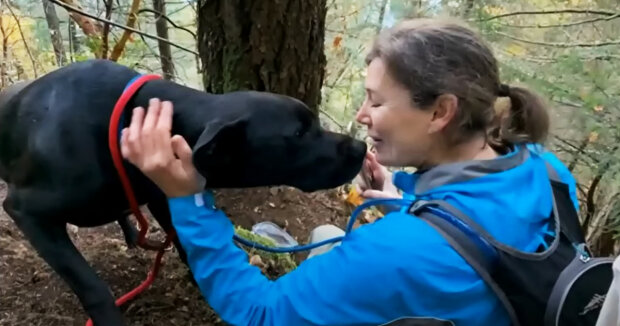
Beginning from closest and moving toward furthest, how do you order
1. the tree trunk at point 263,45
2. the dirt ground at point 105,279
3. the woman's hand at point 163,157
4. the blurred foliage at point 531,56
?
the woman's hand at point 163,157 → the dirt ground at point 105,279 → the tree trunk at point 263,45 → the blurred foliage at point 531,56

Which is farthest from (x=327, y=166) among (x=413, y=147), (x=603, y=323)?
(x=603, y=323)

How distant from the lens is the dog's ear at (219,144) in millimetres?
1946

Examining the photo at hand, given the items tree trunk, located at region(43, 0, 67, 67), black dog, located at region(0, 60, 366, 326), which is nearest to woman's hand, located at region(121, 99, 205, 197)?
black dog, located at region(0, 60, 366, 326)

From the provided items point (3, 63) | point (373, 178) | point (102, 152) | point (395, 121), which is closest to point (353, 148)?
point (373, 178)

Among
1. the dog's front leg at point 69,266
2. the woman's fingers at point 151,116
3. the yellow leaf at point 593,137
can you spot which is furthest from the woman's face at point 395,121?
the yellow leaf at point 593,137

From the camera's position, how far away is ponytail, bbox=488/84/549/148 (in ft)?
6.73

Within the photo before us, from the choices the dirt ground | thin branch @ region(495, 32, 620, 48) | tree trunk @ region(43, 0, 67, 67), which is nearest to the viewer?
the dirt ground

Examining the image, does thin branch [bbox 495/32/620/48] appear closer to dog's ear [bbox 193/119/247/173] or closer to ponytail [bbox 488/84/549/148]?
ponytail [bbox 488/84/549/148]

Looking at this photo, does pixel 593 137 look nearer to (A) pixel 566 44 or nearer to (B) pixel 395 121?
(A) pixel 566 44

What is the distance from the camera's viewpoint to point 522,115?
207cm

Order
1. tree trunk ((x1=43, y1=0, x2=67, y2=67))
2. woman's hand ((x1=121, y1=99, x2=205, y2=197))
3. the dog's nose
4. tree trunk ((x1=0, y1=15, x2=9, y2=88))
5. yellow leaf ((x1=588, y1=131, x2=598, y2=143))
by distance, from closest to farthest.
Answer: woman's hand ((x1=121, y1=99, x2=205, y2=197)), the dog's nose, yellow leaf ((x1=588, y1=131, x2=598, y2=143)), tree trunk ((x1=0, y1=15, x2=9, y2=88)), tree trunk ((x1=43, y1=0, x2=67, y2=67))

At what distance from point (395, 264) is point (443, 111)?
47 centimetres

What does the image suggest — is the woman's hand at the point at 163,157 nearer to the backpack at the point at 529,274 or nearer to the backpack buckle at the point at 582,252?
the backpack at the point at 529,274

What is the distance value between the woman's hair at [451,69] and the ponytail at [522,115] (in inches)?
0.9
